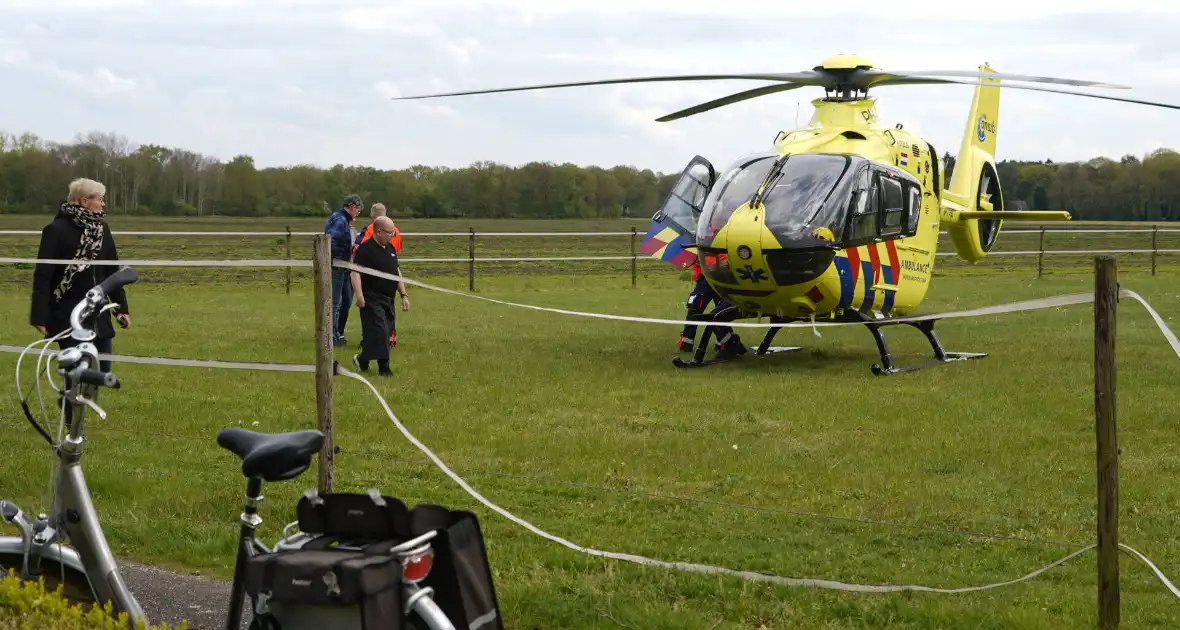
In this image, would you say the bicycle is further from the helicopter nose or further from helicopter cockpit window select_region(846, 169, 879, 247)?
helicopter cockpit window select_region(846, 169, 879, 247)

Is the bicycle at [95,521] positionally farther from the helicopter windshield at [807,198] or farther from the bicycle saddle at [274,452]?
the helicopter windshield at [807,198]

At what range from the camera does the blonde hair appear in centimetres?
865

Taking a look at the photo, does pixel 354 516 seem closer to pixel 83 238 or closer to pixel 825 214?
A: pixel 83 238

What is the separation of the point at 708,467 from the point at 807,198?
4.78 meters

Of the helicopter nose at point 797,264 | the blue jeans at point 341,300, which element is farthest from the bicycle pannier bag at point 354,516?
the blue jeans at point 341,300

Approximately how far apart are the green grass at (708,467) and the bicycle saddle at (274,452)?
5.80 ft

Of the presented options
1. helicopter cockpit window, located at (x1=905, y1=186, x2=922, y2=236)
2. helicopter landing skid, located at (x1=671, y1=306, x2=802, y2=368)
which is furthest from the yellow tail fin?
helicopter landing skid, located at (x1=671, y1=306, x2=802, y2=368)

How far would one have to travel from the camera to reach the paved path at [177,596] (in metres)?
5.04

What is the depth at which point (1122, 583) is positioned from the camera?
543 centimetres

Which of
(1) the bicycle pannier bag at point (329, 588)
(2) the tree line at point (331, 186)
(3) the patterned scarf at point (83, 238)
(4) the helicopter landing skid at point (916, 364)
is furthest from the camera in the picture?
(2) the tree line at point (331, 186)

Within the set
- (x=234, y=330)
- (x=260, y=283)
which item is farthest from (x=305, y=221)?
(x=234, y=330)

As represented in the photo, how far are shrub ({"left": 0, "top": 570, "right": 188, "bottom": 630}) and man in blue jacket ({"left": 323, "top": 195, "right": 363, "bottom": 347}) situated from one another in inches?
410

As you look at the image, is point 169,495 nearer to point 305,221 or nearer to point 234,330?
point 234,330

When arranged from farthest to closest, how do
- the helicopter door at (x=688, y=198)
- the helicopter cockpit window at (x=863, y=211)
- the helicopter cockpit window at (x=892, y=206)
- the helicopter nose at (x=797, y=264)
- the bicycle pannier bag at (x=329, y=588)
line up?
the helicopter door at (x=688, y=198), the helicopter cockpit window at (x=892, y=206), the helicopter cockpit window at (x=863, y=211), the helicopter nose at (x=797, y=264), the bicycle pannier bag at (x=329, y=588)
